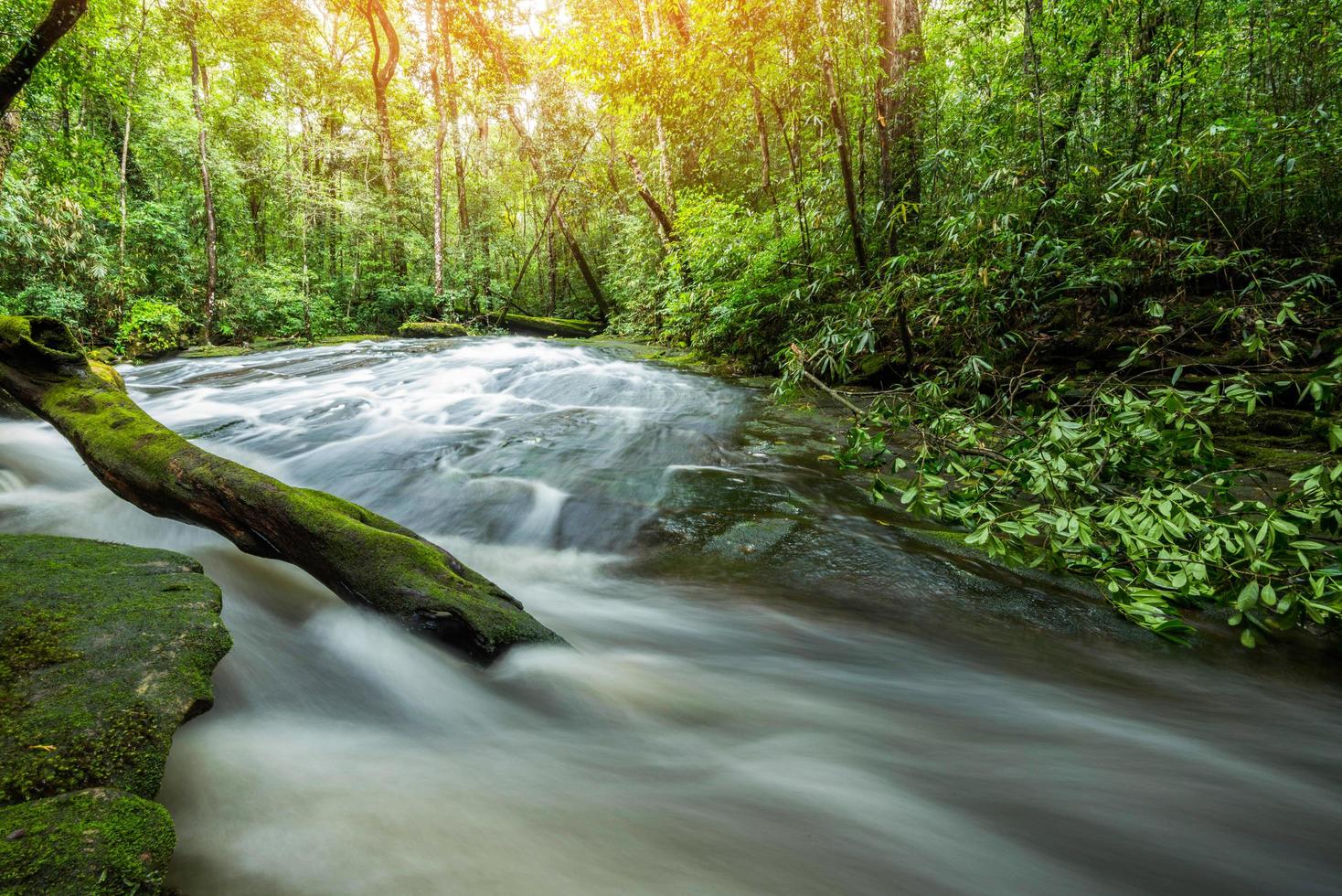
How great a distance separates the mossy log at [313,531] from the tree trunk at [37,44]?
20.2ft

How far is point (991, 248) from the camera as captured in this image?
455 cm

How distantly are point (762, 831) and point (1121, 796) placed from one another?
1181 millimetres

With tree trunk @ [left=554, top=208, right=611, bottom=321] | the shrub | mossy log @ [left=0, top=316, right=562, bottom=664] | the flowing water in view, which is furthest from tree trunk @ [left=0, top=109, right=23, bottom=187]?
tree trunk @ [left=554, top=208, right=611, bottom=321]

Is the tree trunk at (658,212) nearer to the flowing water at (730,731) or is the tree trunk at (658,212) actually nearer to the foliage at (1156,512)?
the flowing water at (730,731)

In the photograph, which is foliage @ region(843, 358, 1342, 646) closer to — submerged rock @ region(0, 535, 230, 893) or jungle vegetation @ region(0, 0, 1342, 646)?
jungle vegetation @ region(0, 0, 1342, 646)

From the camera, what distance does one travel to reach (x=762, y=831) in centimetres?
151

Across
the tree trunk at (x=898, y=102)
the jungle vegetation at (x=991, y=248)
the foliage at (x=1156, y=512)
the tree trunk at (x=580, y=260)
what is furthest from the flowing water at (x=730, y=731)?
the tree trunk at (x=580, y=260)

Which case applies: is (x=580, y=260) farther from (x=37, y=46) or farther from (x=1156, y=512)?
(x=1156, y=512)

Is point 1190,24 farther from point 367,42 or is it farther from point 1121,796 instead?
point 367,42

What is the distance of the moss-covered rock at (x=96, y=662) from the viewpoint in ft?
3.62

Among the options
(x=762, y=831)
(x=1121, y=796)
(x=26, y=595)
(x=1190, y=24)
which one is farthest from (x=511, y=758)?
(x=1190, y=24)

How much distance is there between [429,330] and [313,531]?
1581 centimetres

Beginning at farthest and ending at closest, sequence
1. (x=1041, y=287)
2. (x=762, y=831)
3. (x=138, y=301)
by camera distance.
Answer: (x=138, y=301) → (x=1041, y=287) → (x=762, y=831)

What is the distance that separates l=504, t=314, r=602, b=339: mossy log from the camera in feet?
64.8
